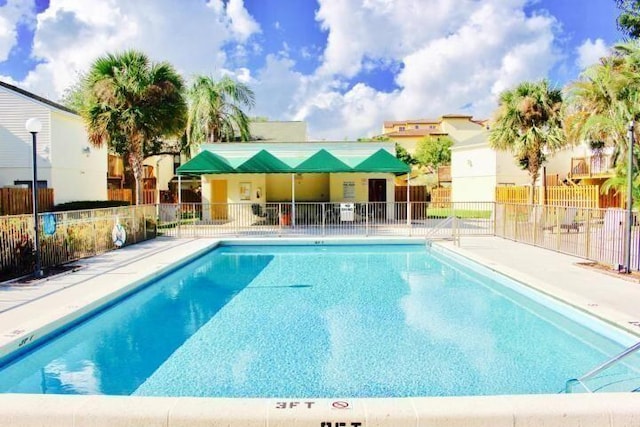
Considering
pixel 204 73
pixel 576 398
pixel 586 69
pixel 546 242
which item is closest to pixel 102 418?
pixel 576 398

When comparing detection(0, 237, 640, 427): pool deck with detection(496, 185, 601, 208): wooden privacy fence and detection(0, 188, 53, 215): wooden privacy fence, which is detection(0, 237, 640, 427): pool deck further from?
detection(496, 185, 601, 208): wooden privacy fence

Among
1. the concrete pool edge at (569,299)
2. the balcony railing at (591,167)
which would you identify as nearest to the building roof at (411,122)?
the balcony railing at (591,167)

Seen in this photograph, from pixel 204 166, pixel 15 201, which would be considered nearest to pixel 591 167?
pixel 204 166

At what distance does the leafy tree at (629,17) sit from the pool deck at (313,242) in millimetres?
7975

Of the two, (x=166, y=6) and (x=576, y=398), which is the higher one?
(x=166, y=6)

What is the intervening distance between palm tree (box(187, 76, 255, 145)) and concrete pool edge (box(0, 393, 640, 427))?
27.5 m

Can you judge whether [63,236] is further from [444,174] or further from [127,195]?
[444,174]

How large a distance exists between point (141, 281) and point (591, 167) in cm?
2459

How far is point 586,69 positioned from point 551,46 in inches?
210

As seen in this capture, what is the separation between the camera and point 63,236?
1140cm

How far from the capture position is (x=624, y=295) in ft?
25.9

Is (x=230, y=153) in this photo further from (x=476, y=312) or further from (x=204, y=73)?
(x=476, y=312)

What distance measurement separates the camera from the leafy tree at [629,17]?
14562mm

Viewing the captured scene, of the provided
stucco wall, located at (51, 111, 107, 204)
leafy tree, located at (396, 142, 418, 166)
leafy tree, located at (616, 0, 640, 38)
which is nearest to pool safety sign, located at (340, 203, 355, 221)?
leafy tree, located at (616, 0, 640, 38)
